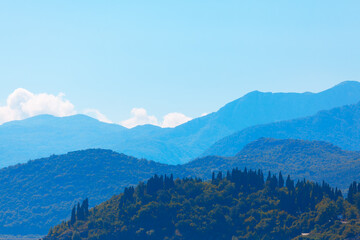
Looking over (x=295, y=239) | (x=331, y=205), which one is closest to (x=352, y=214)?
(x=331, y=205)

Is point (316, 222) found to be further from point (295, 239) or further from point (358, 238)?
point (358, 238)

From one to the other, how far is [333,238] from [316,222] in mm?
16017

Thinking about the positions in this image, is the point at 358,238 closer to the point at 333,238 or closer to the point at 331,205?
the point at 333,238

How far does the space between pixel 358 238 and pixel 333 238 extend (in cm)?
893

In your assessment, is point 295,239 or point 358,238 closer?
point 358,238

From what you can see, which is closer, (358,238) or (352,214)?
(358,238)

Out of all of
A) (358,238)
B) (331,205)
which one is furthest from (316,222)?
(358,238)

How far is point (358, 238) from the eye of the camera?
583 feet

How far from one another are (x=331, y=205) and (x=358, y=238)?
21.7 metres

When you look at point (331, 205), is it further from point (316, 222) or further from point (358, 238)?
point (358, 238)

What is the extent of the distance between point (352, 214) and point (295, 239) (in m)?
21.3

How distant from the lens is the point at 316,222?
7864 inches

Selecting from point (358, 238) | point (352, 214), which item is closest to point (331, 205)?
point (352, 214)

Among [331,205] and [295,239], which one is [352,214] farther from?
[295,239]
